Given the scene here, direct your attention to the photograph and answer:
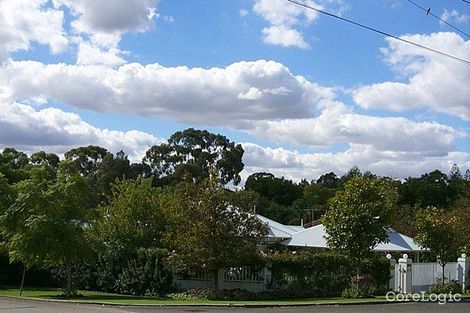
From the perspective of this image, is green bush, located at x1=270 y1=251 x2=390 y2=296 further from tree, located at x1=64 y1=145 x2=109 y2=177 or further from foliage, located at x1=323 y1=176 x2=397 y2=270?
tree, located at x1=64 y1=145 x2=109 y2=177

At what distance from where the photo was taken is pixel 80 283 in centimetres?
3409

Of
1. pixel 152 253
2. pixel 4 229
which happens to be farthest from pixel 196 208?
pixel 4 229

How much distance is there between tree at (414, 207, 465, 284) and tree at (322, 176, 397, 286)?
2641mm

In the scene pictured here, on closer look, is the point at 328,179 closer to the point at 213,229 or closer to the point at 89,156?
the point at 89,156

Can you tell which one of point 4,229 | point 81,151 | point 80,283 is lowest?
point 80,283

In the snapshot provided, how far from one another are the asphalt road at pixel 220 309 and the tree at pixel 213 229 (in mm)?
4864

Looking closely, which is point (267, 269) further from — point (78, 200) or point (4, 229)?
point (4, 229)

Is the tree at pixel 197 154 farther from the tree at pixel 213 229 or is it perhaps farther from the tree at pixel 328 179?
the tree at pixel 213 229

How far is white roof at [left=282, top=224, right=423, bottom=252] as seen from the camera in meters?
43.7

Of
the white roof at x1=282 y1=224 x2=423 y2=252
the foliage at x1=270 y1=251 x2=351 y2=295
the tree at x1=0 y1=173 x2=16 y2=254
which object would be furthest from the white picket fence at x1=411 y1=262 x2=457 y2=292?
the tree at x1=0 y1=173 x2=16 y2=254

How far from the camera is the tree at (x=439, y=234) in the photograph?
31406 mm

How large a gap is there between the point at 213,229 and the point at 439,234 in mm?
10575

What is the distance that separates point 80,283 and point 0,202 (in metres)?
5.67

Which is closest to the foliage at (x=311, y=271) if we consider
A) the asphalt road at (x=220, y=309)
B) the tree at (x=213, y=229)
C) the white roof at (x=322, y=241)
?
the tree at (x=213, y=229)
